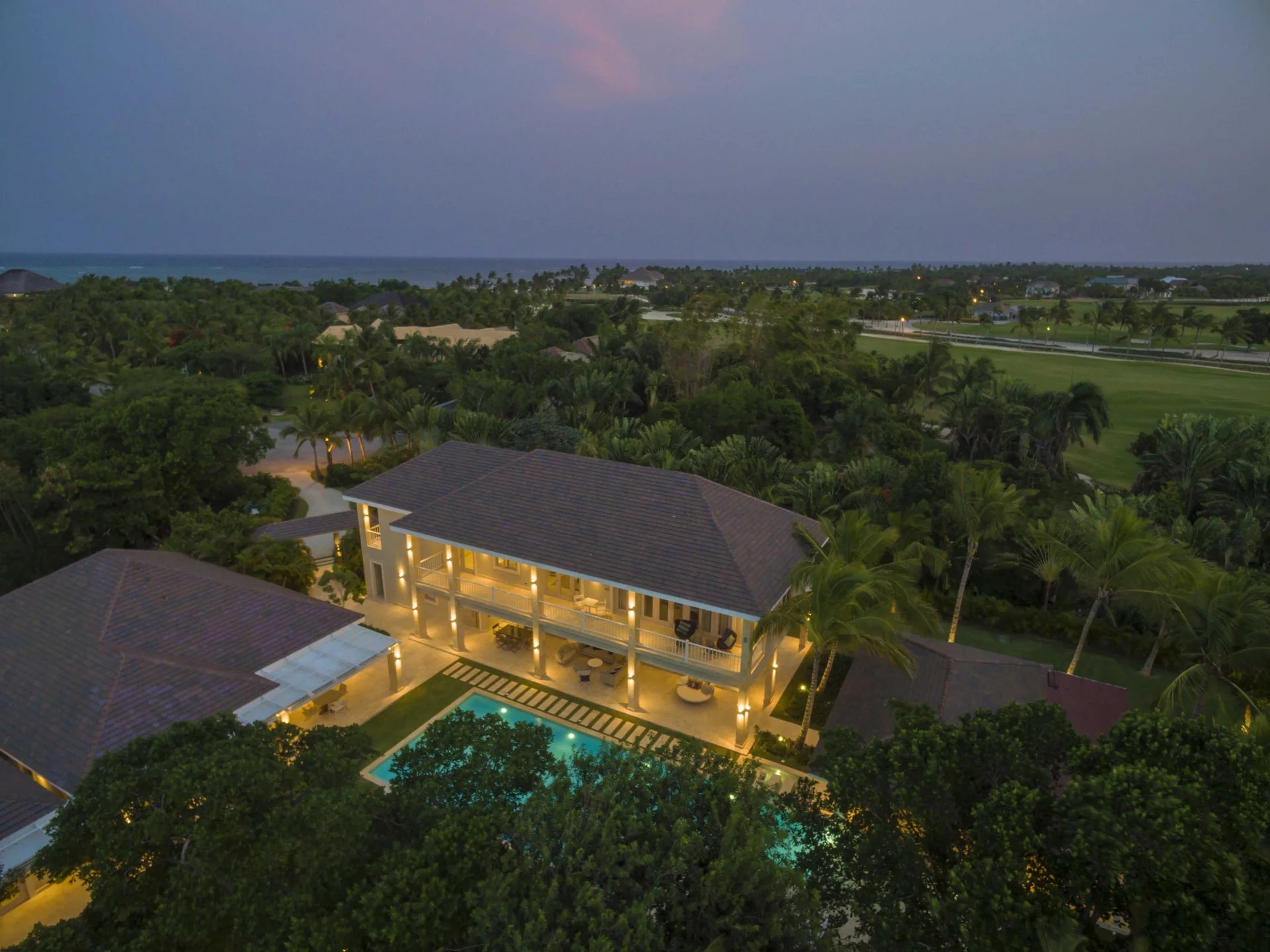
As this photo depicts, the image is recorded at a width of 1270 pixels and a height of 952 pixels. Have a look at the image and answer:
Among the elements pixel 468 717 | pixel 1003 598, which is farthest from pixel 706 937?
pixel 1003 598

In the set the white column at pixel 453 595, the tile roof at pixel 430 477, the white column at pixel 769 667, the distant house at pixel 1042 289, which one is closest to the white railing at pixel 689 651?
the white column at pixel 769 667

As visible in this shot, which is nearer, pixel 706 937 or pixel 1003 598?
pixel 706 937

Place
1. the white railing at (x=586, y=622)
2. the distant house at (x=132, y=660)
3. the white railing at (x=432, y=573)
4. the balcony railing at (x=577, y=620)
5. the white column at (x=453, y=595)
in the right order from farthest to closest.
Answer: the white railing at (x=432, y=573)
the white column at (x=453, y=595)
the white railing at (x=586, y=622)
the balcony railing at (x=577, y=620)
the distant house at (x=132, y=660)

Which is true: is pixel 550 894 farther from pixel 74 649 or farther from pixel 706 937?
pixel 74 649

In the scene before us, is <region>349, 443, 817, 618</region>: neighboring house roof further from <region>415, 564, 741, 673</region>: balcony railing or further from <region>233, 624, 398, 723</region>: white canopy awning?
<region>233, 624, 398, 723</region>: white canopy awning

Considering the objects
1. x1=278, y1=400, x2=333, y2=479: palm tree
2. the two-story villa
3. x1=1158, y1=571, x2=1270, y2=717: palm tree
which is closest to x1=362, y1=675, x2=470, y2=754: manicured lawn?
the two-story villa

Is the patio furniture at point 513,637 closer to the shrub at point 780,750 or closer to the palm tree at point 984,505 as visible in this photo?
the shrub at point 780,750
